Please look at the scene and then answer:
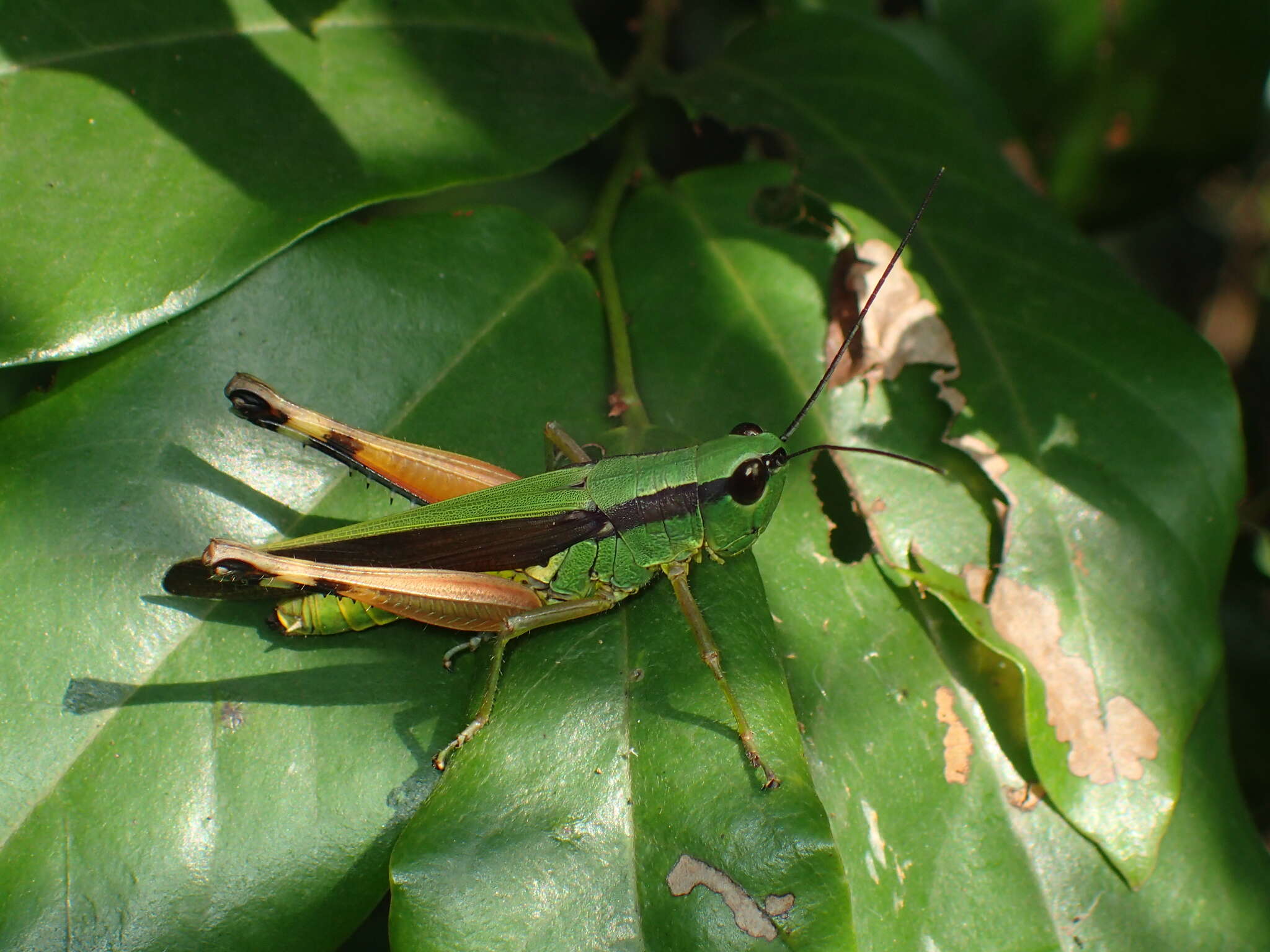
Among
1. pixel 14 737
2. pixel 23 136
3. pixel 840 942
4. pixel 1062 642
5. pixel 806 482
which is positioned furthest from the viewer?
pixel 806 482

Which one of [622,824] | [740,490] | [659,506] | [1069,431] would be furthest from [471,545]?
[1069,431]

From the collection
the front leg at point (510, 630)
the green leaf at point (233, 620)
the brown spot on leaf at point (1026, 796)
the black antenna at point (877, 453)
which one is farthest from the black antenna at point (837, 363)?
the brown spot on leaf at point (1026, 796)

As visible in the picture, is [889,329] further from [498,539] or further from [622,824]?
[622,824]

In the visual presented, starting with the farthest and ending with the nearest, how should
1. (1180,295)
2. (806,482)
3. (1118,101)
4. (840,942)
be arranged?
(1180,295), (1118,101), (806,482), (840,942)

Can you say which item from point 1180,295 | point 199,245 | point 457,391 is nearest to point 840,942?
point 457,391

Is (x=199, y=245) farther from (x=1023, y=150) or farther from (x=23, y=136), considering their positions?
(x=1023, y=150)

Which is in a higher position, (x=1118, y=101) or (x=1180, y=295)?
(x=1118, y=101)

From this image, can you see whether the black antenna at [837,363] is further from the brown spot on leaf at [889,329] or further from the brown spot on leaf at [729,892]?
the brown spot on leaf at [729,892]

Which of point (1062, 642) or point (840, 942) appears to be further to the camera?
point (1062, 642)
